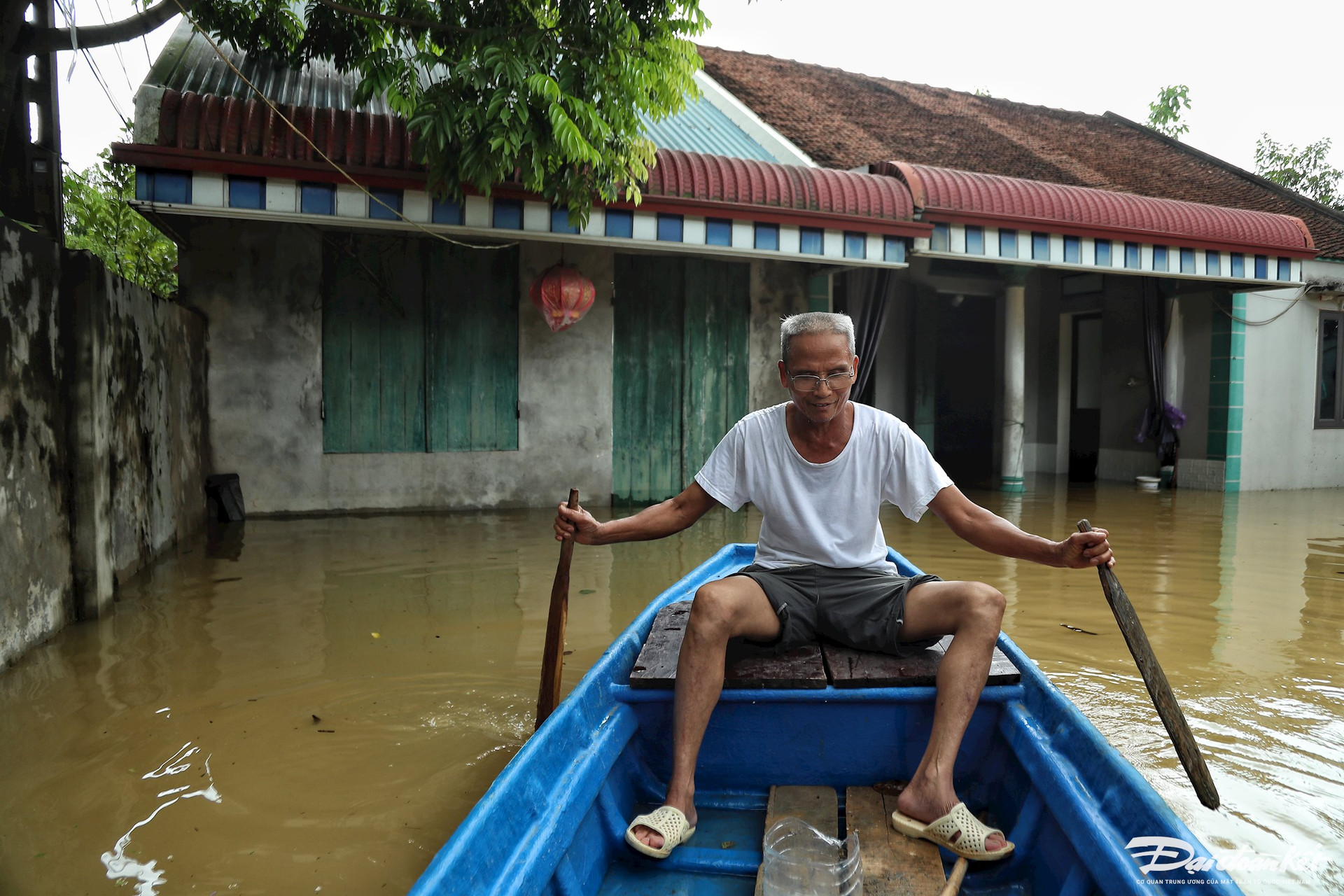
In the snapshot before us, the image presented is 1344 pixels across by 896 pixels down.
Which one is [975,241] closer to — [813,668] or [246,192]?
[246,192]

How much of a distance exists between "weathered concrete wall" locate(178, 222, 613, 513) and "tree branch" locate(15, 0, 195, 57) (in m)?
2.59

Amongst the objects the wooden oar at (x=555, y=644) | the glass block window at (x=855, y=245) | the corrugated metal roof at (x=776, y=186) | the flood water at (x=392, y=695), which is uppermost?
the corrugated metal roof at (x=776, y=186)

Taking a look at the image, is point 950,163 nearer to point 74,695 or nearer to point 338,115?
point 338,115

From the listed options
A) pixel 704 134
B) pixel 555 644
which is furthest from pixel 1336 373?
pixel 555 644

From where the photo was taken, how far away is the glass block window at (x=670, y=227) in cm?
770

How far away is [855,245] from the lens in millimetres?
8297

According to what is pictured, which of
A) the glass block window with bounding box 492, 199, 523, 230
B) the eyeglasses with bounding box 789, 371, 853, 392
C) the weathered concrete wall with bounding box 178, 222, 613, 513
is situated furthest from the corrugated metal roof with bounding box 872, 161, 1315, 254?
the eyeglasses with bounding box 789, 371, 853, 392

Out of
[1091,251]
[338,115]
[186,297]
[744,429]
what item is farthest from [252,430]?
[1091,251]

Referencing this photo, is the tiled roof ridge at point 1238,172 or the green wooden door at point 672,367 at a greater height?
the tiled roof ridge at point 1238,172

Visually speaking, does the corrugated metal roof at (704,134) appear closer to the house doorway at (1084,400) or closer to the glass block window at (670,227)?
the glass block window at (670,227)

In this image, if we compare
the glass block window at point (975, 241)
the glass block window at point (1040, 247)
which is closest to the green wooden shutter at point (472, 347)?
the glass block window at point (975, 241)

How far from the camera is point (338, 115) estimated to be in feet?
22.7

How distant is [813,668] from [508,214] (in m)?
5.61

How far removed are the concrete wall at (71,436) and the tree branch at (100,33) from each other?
1274 millimetres
